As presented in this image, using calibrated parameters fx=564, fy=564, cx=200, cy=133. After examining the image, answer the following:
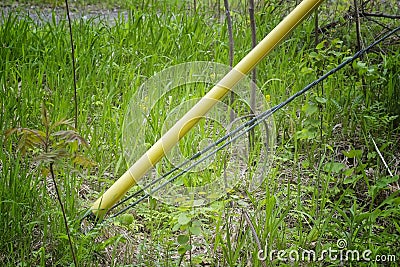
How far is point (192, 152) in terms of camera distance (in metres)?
2.51

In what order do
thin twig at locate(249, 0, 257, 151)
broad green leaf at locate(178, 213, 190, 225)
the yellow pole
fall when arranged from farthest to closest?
thin twig at locate(249, 0, 257, 151) → the yellow pole → broad green leaf at locate(178, 213, 190, 225)

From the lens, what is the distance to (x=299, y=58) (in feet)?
11.7

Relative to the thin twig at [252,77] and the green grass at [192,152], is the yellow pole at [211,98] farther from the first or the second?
the thin twig at [252,77]

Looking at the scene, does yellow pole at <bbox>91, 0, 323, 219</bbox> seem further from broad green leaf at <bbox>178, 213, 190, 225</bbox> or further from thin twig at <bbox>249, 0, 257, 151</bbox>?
thin twig at <bbox>249, 0, 257, 151</bbox>

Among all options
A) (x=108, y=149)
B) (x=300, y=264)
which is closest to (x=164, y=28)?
(x=108, y=149)

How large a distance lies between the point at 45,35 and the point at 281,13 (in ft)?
5.76

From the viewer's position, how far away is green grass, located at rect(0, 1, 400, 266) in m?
1.95

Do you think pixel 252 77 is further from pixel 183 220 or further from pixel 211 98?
pixel 183 220

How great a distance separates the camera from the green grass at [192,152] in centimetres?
195

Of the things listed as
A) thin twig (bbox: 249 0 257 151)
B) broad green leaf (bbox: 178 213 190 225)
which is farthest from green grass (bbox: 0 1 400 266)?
thin twig (bbox: 249 0 257 151)

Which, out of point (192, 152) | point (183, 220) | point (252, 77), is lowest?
point (183, 220)

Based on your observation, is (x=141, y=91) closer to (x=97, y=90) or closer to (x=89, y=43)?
(x=97, y=90)

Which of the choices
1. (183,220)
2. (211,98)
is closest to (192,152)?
(211,98)

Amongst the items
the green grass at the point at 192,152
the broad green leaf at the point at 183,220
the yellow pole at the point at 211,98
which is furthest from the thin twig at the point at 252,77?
the broad green leaf at the point at 183,220
